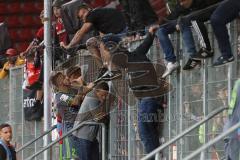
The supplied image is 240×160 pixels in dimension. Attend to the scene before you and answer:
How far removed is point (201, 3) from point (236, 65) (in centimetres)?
82

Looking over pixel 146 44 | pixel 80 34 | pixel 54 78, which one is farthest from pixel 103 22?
pixel 54 78

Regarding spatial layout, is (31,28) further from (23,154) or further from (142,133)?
(142,133)

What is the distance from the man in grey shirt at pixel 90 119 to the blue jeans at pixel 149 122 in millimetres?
1018

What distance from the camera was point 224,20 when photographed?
11.3m

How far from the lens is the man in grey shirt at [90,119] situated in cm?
1373

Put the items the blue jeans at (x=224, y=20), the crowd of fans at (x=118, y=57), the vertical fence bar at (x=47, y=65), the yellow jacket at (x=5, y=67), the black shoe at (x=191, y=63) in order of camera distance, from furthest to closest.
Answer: the yellow jacket at (x=5, y=67) → the vertical fence bar at (x=47, y=65) → the black shoe at (x=191, y=63) → the crowd of fans at (x=118, y=57) → the blue jeans at (x=224, y=20)

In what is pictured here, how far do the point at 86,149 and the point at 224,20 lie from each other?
3282mm

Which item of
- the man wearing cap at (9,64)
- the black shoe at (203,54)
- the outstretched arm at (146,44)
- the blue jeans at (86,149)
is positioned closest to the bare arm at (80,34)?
the outstretched arm at (146,44)

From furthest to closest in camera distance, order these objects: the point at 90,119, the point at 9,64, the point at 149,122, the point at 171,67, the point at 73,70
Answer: the point at 9,64 < the point at 73,70 < the point at 90,119 < the point at 149,122 < the point at 171,67

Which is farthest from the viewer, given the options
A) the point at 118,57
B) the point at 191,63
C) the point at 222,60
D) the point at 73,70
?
the point at 73,70

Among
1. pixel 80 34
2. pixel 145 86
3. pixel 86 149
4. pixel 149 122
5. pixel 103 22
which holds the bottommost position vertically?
pixel 86 149

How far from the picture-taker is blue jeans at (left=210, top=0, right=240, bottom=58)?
11281mm

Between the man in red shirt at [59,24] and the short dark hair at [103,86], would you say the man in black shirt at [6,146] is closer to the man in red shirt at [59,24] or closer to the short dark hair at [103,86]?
the short dark hair at [103,86]

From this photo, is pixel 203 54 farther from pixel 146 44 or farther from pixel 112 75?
pixel 112 75
